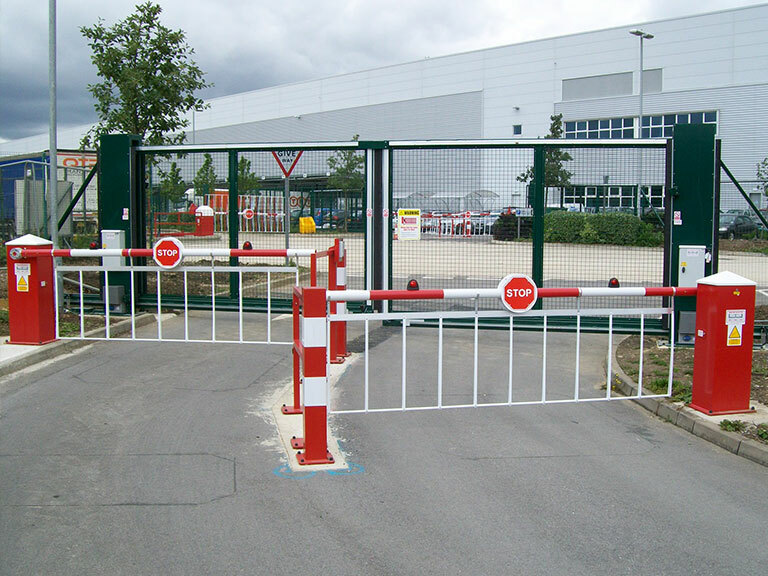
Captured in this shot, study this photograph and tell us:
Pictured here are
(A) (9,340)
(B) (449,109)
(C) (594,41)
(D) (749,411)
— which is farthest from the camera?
(B) (449,109)

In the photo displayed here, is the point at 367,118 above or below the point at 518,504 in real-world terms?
above

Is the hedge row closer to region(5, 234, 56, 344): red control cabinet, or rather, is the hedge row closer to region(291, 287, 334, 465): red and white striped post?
region(291, 287, 334, 465): red and white striped post

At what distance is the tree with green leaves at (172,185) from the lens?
1270cm

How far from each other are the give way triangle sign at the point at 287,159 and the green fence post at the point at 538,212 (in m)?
3.88

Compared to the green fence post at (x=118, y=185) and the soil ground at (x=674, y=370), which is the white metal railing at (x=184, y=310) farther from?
the soil ground at (x=674, y=370)

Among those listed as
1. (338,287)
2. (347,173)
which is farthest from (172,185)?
(338,287)

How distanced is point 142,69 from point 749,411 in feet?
43.5

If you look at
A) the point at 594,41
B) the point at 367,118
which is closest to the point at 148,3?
the point at 594,41

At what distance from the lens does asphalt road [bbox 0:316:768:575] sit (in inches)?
160

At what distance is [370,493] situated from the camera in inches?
198

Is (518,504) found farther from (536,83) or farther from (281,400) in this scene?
(536,83)

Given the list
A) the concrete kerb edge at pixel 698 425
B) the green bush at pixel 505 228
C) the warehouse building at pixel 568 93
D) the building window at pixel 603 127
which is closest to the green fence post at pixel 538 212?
the green bush at pixel 505 228

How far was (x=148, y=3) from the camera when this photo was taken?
49.8 feet

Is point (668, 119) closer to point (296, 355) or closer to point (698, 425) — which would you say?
point (698, 425)
